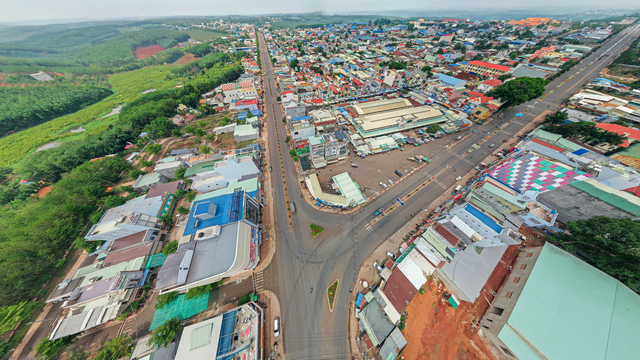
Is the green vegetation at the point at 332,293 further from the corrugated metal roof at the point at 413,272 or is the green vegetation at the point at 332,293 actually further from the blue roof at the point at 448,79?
the blue roof at the point at 448,79

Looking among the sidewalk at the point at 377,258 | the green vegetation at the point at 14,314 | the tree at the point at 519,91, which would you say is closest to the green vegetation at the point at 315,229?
the sidewalk at the point at 377,258

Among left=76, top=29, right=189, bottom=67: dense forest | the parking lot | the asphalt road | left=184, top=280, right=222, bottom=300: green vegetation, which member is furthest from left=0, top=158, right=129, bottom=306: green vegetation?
left=76, top=29, right=189, bottom=67: dense forest

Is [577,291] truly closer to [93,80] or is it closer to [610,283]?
[610,283]

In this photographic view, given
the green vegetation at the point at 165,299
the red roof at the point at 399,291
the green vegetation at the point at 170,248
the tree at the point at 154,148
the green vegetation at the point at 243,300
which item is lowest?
the green vegetation at the point at 243,300

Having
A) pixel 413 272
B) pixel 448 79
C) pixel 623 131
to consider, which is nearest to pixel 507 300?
pixel 413 272

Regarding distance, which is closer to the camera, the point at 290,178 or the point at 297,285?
the point at 297,285

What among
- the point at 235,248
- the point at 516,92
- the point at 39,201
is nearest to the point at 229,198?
the point at 235,248

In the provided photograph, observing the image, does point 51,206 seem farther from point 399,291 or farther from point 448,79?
point 448,79
